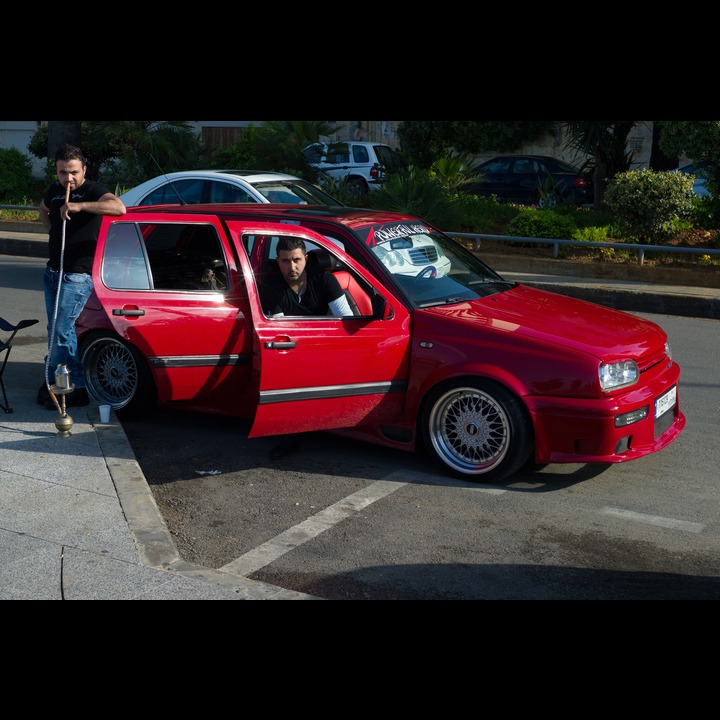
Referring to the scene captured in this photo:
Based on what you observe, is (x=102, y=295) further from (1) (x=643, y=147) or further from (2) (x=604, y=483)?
(1) (x=643, y=147)

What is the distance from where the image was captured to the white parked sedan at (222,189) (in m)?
13.4

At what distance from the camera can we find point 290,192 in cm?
1370

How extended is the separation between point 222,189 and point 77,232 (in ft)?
21.1

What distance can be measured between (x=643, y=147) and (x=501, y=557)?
28.1m

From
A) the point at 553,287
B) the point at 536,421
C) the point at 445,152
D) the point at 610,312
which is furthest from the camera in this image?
the point at 445,152

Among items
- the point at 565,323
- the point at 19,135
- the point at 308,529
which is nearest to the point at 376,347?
the point at 565,323

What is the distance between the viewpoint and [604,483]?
6.40m

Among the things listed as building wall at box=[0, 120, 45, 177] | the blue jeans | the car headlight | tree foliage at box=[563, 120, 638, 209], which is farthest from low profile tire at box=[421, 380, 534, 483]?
building wall at box=[0, 120, 45, 177]

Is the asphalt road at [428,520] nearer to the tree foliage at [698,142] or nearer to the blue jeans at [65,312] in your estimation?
the blue jeans at [65,312]

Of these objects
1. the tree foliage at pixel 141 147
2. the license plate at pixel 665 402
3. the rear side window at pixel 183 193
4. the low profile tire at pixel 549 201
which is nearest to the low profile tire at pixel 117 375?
the license plate at pixel 665 402

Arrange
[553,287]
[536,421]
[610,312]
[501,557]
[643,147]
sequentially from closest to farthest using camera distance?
[501,557] → [536,421] → [610,312] → [553,287] → [643,147]

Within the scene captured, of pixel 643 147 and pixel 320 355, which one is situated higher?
pixel 643 147

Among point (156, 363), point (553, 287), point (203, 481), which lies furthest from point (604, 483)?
point (553, 287)

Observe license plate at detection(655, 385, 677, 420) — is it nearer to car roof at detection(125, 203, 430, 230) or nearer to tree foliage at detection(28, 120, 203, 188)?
car roof at detection(125, 203, 430, 230)
